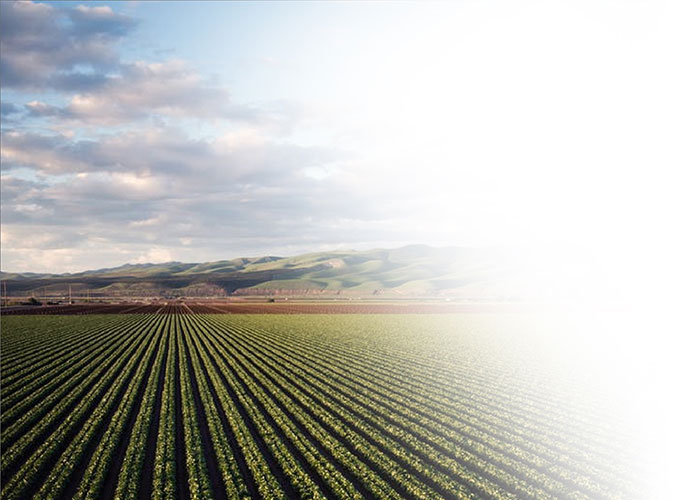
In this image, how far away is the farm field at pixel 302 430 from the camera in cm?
1669

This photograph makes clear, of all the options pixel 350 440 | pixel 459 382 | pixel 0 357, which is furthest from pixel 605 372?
pixel 0 357

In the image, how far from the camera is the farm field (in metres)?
16.7

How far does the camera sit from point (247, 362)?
134 feet

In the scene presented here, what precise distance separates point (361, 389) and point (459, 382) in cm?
A: 832

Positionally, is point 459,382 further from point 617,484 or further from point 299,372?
point 617,484

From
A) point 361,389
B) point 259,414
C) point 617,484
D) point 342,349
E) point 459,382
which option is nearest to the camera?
point 617,484

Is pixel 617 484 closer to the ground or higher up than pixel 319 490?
closer to the ground

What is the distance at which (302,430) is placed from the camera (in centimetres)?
2223

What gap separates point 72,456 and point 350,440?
11.8m

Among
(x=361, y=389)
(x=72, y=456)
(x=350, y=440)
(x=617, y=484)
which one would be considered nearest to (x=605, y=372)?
(x=361, y=389)

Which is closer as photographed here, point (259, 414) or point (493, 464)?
point (493, 464)

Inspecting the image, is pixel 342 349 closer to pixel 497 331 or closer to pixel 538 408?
pixel 538 408

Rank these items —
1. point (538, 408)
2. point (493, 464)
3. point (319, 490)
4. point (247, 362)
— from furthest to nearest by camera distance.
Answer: point (247, 362), point (538, 408), point (493, 464), point (319, 490)

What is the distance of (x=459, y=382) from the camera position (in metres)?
34.3
